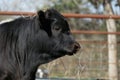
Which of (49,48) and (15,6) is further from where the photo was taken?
(15,6)

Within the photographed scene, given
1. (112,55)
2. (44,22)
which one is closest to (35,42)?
(44,22)

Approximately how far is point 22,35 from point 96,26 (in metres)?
20.1

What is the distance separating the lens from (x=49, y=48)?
400 centimetres

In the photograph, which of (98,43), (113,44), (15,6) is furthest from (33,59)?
(15,6)

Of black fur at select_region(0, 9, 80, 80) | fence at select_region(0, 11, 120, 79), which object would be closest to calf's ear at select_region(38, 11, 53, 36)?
black fur at select_region(0, 9, 80, 80)

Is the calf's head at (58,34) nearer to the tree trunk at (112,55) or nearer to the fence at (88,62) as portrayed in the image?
the fence at (88,62)

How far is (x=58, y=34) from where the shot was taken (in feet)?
13.0

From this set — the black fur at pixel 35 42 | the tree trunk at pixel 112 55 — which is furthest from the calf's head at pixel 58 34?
the tree trunk at pixel 112 55

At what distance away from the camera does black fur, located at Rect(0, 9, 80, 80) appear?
3908mm

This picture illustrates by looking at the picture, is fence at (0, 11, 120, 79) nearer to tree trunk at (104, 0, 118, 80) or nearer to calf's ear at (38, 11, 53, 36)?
tree trunk at (104, 0, 118, 80)

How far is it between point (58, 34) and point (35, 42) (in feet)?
0.78

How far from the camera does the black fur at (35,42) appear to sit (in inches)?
154

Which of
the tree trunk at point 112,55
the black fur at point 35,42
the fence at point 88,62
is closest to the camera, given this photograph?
the black fur at point 35,42

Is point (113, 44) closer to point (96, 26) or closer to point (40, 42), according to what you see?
point (40, 42)
